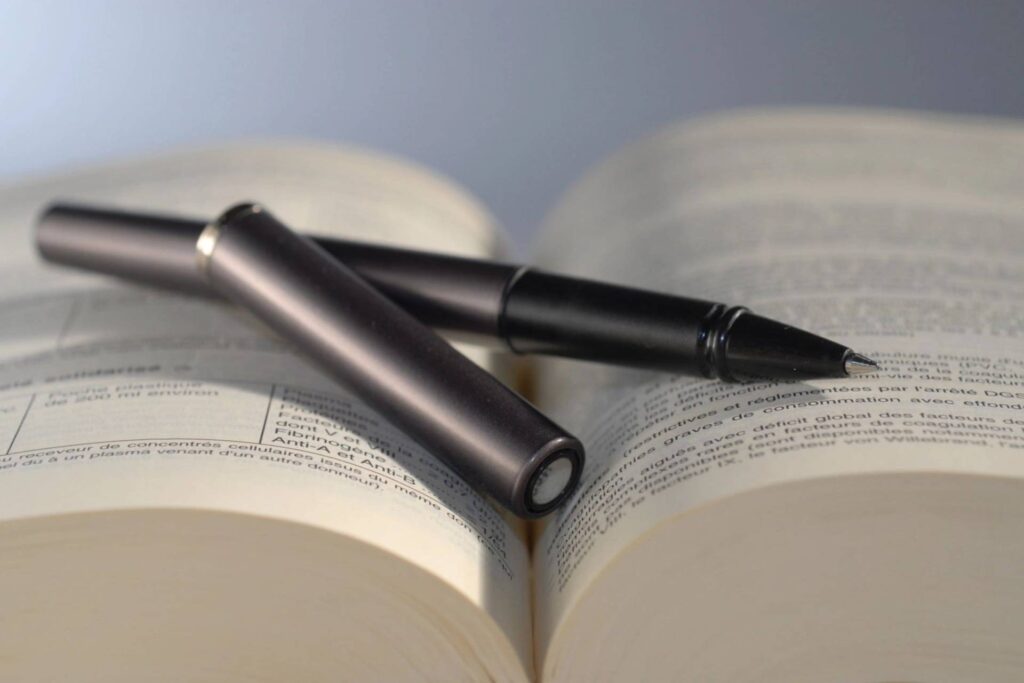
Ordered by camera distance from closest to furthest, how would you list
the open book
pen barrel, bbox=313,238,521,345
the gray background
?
the open book → pen barrel, bbox=313,238,521,345 → the gray background

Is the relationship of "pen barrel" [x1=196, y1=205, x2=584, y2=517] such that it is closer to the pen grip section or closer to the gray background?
the pen grip section

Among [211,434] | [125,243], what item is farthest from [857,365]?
[125,243]

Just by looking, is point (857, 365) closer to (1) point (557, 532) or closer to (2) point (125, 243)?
(1) point (557, 532)

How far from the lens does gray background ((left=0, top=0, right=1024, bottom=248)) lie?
1046 millimetres

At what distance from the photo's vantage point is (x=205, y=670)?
45 centimetres

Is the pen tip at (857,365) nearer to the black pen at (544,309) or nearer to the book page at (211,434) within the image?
the black pen at (544,309)

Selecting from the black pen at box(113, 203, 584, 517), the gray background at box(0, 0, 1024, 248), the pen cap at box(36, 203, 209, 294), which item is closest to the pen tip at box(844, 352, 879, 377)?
the black pen at box(113, 203, 584, 517)

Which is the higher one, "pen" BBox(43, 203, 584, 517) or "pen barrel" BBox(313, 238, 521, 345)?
"pen barrel" BBox(313, 238, 521, 345)

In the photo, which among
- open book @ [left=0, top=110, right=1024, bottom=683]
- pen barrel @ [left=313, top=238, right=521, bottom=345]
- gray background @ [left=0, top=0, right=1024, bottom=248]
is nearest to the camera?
open book @ [left=0, top=110, right=1024, bottom=683]

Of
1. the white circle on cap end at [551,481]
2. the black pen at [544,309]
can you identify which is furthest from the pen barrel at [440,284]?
the white circle on cap end at [551,481]

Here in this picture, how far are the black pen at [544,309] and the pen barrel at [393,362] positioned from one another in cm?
4

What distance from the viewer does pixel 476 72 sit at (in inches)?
42.1

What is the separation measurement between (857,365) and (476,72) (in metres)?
0.69

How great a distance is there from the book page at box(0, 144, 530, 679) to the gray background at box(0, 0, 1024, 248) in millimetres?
377
